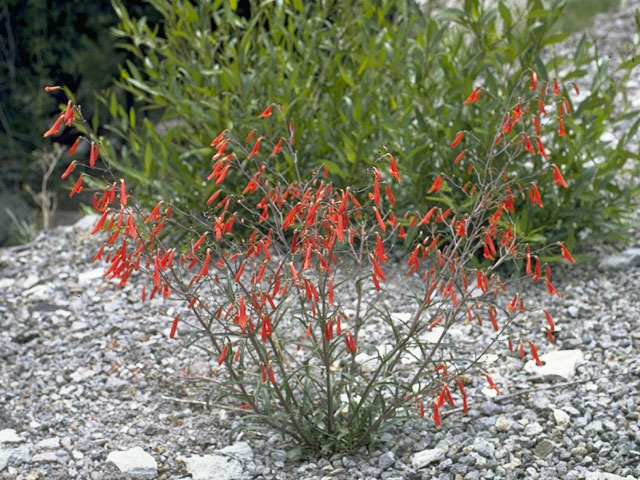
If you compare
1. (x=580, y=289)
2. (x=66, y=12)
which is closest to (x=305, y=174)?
(x=580, y=289)

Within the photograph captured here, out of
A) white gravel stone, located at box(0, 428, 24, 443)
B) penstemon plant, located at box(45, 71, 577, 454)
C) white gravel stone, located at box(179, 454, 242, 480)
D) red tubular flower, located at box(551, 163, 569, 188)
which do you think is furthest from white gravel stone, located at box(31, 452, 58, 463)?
red tubular flower, located at box(551, 163, 569, 188)

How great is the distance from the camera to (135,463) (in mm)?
2832

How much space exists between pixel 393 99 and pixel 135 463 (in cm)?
215

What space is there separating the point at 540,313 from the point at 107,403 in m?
1.93

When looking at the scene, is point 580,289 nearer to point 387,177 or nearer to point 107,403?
point 387,177

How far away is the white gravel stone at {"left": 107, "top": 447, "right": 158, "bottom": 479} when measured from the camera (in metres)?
2.80

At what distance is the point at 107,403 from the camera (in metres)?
3.29

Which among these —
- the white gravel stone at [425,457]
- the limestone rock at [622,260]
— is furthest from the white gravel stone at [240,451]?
the limestone rock at [622,260]

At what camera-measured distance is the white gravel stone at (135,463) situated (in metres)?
2.80

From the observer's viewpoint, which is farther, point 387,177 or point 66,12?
point 66,12

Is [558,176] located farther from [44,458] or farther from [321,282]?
[44,458]

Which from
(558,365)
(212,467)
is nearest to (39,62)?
(212,467)

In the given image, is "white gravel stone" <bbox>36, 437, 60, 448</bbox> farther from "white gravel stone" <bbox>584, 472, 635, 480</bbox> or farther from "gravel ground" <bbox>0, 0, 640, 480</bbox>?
"white gravel stone" <bbox>584, 472, 635, 480</bbox>

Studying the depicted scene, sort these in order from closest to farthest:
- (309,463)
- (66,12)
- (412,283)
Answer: (309,463) < (412,283) < (66,12)
